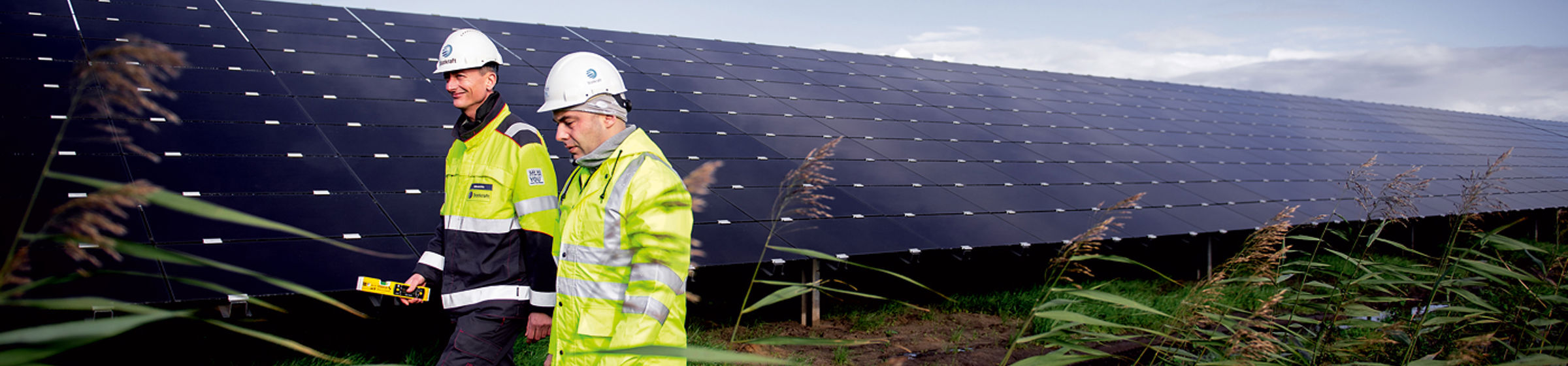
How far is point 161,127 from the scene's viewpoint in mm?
6156

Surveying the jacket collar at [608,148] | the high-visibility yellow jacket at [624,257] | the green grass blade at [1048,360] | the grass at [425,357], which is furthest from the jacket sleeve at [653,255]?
the grass at [425,357]

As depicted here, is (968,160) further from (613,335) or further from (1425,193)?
(1425,193)

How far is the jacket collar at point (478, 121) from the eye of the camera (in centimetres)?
373

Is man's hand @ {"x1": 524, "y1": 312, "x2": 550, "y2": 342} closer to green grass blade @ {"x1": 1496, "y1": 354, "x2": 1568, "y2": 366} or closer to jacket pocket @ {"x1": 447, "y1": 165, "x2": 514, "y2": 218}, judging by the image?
jacket pocket @ {"x1": 447, "y1": 165, "x2": 514, "y2": 218}

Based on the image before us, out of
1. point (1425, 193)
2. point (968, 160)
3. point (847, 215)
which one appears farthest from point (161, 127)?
point (1425, 193)

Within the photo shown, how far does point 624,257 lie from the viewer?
277cm

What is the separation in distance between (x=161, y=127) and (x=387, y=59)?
334 centimetres

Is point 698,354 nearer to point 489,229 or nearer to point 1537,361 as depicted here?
point 489,229

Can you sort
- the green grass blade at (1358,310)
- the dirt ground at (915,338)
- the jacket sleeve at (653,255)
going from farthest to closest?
1. the dirt ground at (915,338)
2. the green grass blade at (1358,310)
3. the jacket sleeve at (653,255)

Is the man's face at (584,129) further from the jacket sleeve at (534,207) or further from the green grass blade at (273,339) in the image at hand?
the green grass blade at (273,339)

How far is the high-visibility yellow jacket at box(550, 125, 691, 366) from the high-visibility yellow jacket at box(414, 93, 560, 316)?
0.61 m

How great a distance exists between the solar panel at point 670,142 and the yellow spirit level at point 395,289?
120cm

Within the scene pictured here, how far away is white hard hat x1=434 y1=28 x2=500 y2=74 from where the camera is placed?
12.2 feet

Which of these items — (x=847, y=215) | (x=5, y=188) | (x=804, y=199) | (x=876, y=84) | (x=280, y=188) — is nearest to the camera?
(x=804, y=199)
